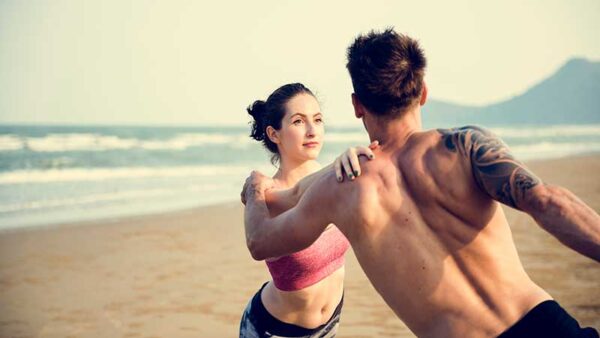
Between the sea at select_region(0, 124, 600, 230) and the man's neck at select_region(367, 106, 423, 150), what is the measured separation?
1036 centimetres

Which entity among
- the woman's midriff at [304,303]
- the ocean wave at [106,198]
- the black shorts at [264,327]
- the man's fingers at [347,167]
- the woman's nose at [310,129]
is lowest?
the ocean wave at [106,198]

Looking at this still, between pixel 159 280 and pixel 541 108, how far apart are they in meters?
116

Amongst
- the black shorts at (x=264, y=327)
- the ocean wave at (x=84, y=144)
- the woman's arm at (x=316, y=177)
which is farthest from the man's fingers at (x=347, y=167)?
the ocean wave at (x=84, y=144)

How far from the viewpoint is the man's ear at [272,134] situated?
4336 mm

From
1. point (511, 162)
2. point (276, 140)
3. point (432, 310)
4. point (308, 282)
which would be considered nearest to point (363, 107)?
point (511, 162)

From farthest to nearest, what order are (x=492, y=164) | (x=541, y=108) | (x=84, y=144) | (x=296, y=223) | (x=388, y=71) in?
(x=541, y=108)
(x=84, y=144)
(x=296, y=223)
(x=388, y=71)
(x=492, y=164)

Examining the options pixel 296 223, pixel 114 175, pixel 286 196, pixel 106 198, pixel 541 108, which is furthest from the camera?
pixel 541 108

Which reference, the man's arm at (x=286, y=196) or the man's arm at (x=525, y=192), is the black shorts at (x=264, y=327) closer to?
the man's arm at (x=286, y=196)

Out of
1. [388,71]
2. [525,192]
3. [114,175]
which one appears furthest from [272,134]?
[114,175]

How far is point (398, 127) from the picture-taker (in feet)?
8.45

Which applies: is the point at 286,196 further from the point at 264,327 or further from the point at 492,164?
the point at 492,164

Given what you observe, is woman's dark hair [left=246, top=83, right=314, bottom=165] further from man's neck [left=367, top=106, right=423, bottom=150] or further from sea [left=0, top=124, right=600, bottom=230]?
sea [left=0, top=124, right=600, bottom=230]

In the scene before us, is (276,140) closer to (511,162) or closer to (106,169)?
(511,162)

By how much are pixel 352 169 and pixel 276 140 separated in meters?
1.83
